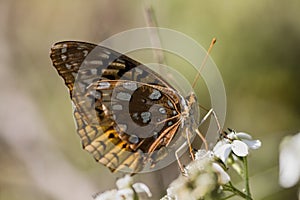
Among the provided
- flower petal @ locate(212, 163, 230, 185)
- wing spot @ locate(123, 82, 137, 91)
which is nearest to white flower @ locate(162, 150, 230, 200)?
flower petal @ locate(212, 163, 230, 185)

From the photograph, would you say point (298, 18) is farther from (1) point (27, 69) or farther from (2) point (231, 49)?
(1) point (27, 69)

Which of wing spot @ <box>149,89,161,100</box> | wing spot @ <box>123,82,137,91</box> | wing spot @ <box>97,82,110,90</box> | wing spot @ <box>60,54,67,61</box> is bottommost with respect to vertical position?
wing spot @ <box>149,89,161,100</box>

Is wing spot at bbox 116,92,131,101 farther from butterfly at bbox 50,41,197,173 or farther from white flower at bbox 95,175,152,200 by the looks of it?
white flower at bbox 95,175,152,200

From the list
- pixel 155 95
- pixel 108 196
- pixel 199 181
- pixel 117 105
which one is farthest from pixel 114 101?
pixel 199 181

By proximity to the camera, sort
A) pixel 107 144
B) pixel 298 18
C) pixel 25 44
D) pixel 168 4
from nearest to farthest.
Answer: pixel 107 144, pixel 298 18, pixel 168 4, pixel 25 44

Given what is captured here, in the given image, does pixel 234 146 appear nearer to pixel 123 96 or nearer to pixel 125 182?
pixel 125 182

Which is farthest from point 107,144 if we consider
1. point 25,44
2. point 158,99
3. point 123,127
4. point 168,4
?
point 25,44

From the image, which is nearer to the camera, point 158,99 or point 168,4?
point 158,99
